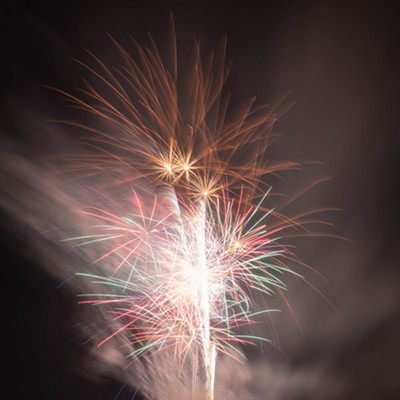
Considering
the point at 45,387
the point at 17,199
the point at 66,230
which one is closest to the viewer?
the point at 17,199

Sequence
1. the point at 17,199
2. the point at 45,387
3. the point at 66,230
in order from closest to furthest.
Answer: the point at 17,199, the point at 66,230, the point at 45,387

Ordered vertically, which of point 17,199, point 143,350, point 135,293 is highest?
point 17,199

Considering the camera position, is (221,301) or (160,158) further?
(221,301)

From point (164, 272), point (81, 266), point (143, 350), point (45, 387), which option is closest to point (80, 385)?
point (45, 387)

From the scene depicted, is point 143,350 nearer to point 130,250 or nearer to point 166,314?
point 166,314

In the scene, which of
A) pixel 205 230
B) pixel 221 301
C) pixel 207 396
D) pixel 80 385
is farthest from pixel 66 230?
pixel 207 396

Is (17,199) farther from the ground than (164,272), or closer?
farther from the ground

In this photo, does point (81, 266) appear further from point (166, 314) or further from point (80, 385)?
point (80, 385)

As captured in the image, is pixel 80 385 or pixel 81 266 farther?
pixel 80 385

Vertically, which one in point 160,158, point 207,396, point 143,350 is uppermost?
point 160,158
